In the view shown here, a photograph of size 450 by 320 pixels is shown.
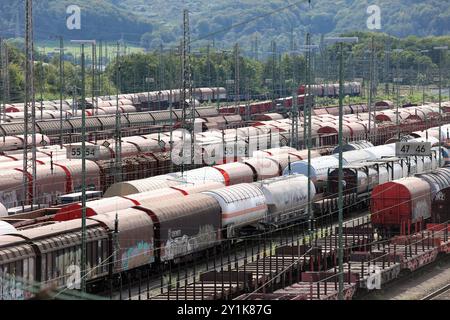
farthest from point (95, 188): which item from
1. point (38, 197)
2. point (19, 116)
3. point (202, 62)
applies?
point (202, 62)

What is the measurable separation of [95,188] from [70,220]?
635 inches

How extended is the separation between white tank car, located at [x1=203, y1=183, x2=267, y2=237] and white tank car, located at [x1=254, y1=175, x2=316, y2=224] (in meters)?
0.60

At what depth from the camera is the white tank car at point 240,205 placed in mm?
42719

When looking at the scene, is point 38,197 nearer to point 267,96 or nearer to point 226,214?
point 226,214

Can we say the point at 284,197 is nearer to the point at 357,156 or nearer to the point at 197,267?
the point at 197,267

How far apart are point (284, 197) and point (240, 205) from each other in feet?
14.3

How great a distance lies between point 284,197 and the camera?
4788cm

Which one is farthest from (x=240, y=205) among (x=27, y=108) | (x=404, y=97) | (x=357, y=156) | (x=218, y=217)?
(x=404, y=97)

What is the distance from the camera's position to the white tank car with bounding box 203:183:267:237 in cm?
4272

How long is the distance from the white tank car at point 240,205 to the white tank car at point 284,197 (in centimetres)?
60

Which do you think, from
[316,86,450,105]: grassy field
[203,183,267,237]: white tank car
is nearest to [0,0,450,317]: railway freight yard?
[203,183,267,237]: white tank car

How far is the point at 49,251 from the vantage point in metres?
31.2

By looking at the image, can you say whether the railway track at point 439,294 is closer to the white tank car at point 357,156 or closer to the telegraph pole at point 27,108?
A: the telegraph pole at point 27,108

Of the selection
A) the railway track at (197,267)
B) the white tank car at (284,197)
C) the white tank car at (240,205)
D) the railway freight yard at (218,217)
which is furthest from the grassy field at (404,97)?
the white tank car at (240,205)
